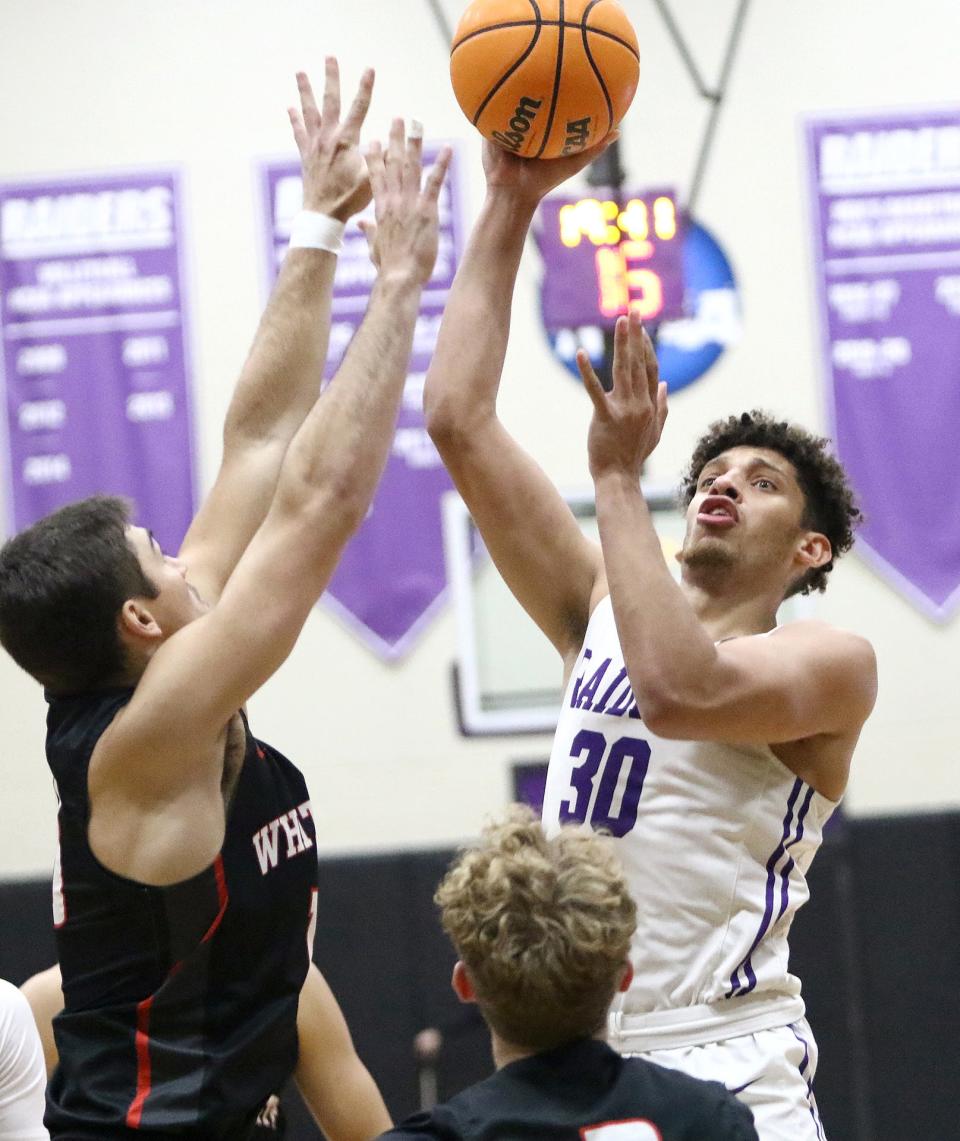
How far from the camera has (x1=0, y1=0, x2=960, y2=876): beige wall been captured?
8086 millimetres

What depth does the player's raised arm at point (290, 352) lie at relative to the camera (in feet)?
10.6

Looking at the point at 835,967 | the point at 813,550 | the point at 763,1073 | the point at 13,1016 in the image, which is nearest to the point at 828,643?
the point at 813,550

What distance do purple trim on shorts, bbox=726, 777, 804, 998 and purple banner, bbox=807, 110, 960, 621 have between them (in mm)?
5265

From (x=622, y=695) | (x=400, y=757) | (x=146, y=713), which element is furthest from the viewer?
(x=400, y=757)

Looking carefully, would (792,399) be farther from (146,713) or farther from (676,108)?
(146,713)

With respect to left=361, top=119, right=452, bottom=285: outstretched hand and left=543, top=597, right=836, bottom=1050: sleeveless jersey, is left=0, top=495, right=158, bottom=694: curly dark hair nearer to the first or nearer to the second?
left=361, top=119, right=452, bottom=285: outstretched hand

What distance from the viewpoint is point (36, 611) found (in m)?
2.62

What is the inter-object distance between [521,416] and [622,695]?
5310 mm

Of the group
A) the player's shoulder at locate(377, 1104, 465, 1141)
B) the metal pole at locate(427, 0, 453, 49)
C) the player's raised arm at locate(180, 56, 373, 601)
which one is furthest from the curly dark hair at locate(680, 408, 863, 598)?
the metal pole at locate(427, 0, 453, 49)

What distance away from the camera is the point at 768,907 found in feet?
9.43

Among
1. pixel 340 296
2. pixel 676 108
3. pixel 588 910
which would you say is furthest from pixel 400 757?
pixel 588 910

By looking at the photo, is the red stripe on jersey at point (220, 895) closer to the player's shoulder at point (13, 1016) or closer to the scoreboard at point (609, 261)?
the player's shoulder at point (13, 1016)

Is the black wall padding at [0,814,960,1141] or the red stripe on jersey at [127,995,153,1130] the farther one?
the black wall padding at [0,814,960,1141]

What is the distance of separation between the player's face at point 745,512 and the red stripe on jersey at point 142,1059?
1.35 meters
